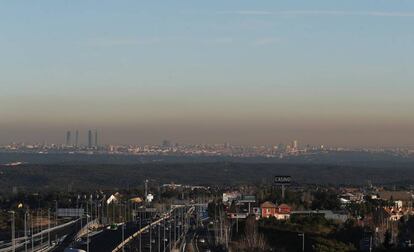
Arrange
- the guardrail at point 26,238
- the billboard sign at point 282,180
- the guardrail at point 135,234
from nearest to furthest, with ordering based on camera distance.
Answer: the guardrail at point 135,234, the guardrail at point 26,238, the billboard sign at point 282,180

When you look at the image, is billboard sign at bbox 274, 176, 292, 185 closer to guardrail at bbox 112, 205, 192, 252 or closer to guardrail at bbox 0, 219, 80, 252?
guardrail at bbox 112, 205, 192, 252

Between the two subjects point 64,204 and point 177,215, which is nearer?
point 177,215

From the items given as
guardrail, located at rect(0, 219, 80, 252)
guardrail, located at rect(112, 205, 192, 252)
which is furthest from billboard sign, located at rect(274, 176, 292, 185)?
guardrail, located at rect(0, 219, 80, 252)

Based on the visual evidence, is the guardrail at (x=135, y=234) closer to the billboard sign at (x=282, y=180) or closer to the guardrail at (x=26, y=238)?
the guardrail at (x=26, y=238)

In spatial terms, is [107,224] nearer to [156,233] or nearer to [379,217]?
[156,233]

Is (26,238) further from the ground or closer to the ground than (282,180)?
closer to the ground

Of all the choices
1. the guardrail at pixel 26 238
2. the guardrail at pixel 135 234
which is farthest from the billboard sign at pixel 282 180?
the guardrail at pixel 26 238

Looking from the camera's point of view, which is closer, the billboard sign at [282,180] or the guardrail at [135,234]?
the guardrail at [135,234]

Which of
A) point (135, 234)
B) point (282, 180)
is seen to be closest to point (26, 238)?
point (135, 234)

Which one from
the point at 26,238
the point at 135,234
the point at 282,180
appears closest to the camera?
the point at 26,238

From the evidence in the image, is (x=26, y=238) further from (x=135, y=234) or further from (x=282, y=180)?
(x=282, y=180)

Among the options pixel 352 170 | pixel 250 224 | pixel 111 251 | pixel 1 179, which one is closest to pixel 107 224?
pixel 250 224
